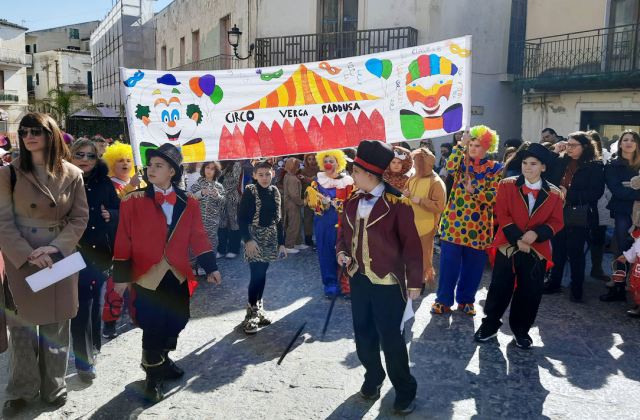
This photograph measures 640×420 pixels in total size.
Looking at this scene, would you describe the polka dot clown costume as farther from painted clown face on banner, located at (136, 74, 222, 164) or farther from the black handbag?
painted clown face on banner, located at (136, 74, 222, 164)

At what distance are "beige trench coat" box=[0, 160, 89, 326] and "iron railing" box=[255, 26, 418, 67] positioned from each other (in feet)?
38.4

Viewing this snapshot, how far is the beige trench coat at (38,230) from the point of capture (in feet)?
11.6

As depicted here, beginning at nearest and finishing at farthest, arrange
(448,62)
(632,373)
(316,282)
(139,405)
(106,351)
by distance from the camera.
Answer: (139,405) < (632,373) < (106,351) < (448,62) < (316,282)

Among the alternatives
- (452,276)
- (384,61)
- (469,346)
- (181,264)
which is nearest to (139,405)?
(181,264)

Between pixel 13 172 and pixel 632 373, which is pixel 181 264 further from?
pixel 632 373

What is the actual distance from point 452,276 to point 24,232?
3848mm

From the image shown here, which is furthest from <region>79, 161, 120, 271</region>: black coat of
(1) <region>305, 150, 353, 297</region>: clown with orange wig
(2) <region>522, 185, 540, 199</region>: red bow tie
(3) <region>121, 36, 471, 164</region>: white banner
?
(2) <region>522, 185, 540, 199</region>: red bow tie

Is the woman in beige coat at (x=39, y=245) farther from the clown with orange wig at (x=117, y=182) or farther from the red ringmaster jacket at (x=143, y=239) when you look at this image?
the clown with orange wig at (x=117, y=182)

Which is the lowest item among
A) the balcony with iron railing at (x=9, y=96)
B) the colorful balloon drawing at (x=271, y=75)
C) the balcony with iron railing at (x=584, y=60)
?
the colorful balloon drawing at (x=271, y=75)

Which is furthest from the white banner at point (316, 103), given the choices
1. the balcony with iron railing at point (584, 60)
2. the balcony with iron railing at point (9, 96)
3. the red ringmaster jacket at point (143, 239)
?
the balcony with iron railing at point (9, 96)

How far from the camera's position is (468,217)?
5492mm

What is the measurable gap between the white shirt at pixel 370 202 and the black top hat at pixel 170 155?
135cm

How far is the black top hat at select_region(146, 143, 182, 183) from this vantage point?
3.92 m

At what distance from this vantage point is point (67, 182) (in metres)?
3.74
